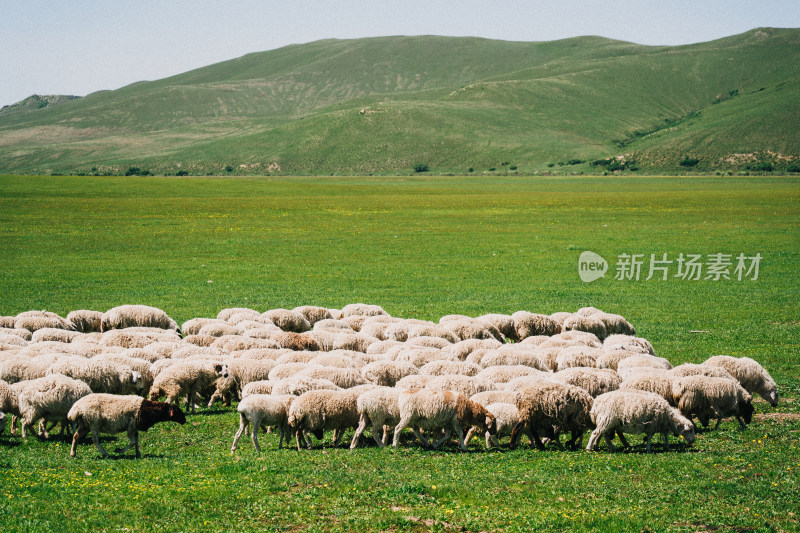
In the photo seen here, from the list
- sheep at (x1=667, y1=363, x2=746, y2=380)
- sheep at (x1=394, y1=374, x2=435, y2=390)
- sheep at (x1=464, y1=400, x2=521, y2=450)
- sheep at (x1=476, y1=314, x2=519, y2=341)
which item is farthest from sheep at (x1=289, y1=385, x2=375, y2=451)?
sheep at (x1=476, y1=314, x2=519, y2=341)

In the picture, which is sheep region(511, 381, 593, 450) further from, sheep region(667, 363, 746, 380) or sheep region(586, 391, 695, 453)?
sheep region(667, 363, 746, 380)

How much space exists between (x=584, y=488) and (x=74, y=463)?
266 inches

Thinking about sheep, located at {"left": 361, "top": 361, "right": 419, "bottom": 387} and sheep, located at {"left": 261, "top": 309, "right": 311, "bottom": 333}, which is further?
sheep, located at {"left": 261, "top": 309, "right": 311, "bottom": 333}

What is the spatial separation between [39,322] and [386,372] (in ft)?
32.1

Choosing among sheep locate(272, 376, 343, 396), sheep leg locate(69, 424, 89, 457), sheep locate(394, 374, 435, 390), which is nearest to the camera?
sheep leg locate(69, 424, 89, 457)

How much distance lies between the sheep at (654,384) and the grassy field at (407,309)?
3.30 ft

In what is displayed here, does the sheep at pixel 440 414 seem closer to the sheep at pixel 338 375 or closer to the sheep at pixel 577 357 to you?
the sheep at pixel 338 375

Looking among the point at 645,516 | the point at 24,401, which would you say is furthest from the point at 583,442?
the point at 24,401

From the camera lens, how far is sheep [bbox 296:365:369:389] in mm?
12492

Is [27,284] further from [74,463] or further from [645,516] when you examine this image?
[645,516]

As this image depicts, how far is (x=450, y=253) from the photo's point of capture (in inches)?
1458

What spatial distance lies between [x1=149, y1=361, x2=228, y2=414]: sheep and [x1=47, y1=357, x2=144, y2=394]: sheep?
1.20 ft

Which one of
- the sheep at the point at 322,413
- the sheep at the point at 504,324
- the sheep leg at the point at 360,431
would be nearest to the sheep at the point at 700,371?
the sheep leg at the point at 360,431

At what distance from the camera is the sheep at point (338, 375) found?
12.5 m
